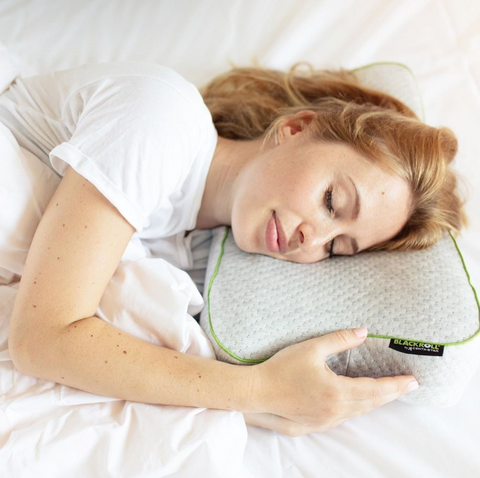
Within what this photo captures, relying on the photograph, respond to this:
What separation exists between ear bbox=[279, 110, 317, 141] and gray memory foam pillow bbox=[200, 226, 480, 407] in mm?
285

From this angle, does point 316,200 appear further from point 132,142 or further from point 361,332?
point 132,142

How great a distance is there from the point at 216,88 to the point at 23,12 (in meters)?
0.64

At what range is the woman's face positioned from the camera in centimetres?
110

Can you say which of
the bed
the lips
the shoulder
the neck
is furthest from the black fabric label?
the shoulder

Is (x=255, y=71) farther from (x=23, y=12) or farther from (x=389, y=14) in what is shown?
(x=23, y=12)

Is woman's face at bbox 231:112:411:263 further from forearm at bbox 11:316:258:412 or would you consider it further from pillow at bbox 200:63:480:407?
forearm at bbox 11:316:258:412

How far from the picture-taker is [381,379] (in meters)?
1.05

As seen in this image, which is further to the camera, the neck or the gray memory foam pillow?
the neck

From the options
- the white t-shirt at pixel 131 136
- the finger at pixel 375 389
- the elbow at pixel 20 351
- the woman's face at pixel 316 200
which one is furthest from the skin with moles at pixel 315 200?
the elbow at pixel 20 351

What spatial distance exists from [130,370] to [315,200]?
1.56ft

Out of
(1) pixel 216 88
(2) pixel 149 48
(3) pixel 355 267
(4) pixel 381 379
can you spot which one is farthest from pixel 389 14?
(4) pixel 381 379

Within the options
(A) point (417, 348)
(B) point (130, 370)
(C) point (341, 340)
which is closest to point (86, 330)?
(B) point (130, 370)

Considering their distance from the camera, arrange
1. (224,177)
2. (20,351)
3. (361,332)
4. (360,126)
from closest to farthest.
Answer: (20,351) < (361,332) < (360,126) < (224,177)

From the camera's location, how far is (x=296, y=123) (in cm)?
127
